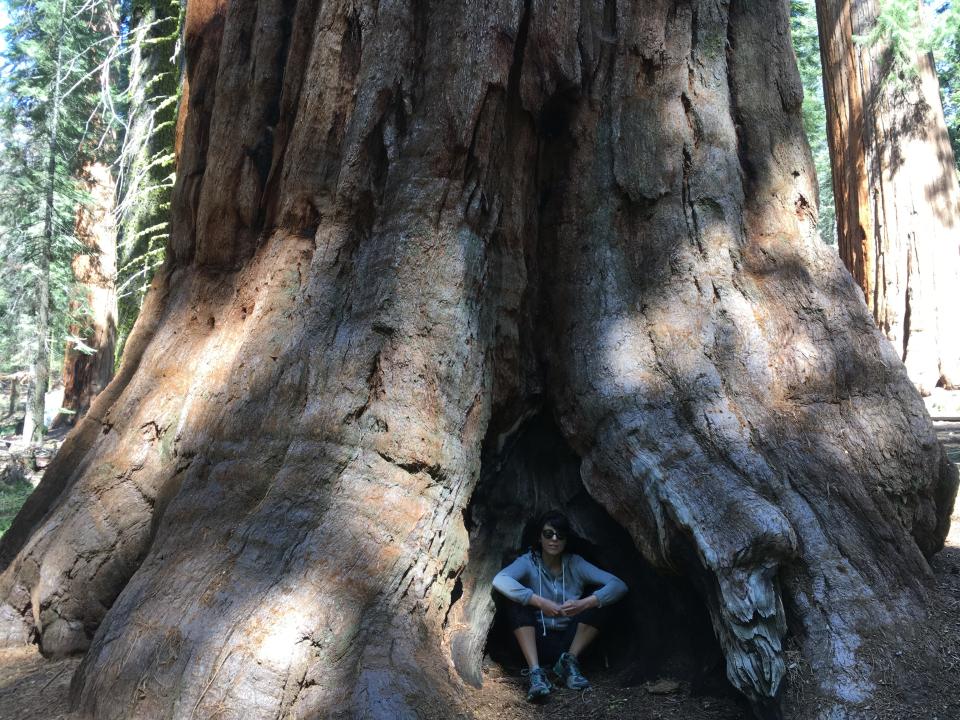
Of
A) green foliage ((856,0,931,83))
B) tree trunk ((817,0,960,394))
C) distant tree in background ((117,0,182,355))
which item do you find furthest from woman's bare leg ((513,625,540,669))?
green foliage ((856,0,931,83))

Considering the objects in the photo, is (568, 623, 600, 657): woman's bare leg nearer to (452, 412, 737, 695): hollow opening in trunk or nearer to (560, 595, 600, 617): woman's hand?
(560, 595, 600, 617): woman's hand

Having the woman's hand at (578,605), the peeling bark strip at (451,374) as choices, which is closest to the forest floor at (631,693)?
the peeling bark strip at (451,374)

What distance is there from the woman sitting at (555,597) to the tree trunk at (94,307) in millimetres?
19095

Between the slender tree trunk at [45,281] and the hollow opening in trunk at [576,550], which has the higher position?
the slender tree trunk at [45,281]

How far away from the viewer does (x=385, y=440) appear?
378cm

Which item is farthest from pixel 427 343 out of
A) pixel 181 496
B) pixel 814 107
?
pixel 814 107

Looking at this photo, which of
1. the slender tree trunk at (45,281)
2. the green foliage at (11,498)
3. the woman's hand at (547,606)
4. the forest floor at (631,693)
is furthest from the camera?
the slender tree trunk at (45,281)

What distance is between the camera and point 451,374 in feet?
13.3

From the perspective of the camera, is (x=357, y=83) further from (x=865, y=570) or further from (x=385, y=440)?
(x=865, y=570)

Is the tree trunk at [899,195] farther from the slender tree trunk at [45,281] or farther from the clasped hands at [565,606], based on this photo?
the slender tree trunk at [45,281]

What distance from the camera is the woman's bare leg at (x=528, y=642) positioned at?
4.47 meters

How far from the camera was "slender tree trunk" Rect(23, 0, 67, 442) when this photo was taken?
607 inches

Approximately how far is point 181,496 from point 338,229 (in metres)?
1.61

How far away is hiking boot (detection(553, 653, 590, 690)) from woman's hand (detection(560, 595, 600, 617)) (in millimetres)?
254
